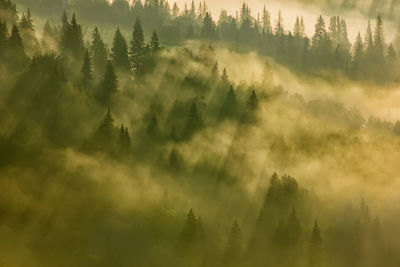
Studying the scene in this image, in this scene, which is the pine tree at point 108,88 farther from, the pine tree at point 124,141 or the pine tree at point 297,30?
the pine tree at point 297,30

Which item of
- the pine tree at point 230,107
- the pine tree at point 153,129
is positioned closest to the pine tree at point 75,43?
the pine tree at point 153,129

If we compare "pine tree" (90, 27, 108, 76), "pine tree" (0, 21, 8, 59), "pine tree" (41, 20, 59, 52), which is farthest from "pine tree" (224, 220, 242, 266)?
"pine tree" (0, 21, 8, 59)

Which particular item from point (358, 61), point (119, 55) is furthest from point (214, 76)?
point (358, 61)

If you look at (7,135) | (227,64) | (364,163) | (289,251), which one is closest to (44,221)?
(7,135)

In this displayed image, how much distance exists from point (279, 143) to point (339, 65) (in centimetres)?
5702

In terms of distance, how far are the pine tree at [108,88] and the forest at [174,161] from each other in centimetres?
46

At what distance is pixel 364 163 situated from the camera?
148250 millimetres

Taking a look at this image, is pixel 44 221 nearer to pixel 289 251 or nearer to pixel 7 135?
pixel 7 135

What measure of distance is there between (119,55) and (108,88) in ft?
49.8

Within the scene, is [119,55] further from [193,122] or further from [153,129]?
[193,122]

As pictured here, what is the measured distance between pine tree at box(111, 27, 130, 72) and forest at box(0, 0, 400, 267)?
1.01ft

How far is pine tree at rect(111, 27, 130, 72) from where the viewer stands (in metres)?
122

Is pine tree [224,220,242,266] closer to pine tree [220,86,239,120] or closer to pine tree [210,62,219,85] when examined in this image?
pine tree [220,86,239,120]

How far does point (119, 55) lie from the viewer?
12331cm
